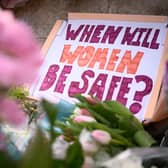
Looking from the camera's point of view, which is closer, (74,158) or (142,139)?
(74,158)

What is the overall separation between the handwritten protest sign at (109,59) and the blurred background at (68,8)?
83 mm

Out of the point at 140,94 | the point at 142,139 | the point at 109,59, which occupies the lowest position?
the point at 142,139

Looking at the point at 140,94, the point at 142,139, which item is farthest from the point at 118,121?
the point at 140,94

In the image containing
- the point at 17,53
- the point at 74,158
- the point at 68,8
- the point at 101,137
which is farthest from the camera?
the point at 68,8

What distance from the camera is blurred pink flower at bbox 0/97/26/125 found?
0.29m

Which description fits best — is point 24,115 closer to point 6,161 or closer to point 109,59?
point 6,161

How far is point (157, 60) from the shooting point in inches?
51.2

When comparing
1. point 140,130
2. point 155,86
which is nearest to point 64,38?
point 155,86

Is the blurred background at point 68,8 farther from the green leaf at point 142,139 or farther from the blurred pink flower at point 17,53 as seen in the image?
the blurred pink flower at point 17,53

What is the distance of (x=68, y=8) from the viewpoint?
1768 mm

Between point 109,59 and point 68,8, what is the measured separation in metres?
0.47

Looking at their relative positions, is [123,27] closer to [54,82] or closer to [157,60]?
[157,60]

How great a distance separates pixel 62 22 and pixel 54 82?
0.33 meters

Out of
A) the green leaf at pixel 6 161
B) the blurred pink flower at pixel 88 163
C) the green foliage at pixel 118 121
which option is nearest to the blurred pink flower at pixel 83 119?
the green foliage at pixel 118 121
